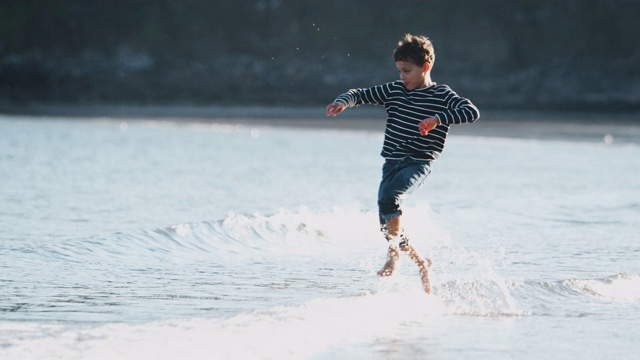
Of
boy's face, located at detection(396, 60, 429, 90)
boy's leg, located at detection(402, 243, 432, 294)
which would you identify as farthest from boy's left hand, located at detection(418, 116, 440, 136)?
boy's leg, located at detection(402, 243, 432, 294)

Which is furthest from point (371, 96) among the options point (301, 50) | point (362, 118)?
point (301, 50)

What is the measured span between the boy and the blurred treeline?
46106mm

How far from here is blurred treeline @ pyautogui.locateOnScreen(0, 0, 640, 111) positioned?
55.9 meters

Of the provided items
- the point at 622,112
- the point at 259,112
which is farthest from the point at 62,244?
the point at 622,112

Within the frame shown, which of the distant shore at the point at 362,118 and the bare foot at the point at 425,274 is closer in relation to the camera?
the bare foot at the point at 425,274

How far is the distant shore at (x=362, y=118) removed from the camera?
108 ft

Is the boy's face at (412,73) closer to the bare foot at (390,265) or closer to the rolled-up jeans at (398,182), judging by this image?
the rolled-up jeans at (398,182)

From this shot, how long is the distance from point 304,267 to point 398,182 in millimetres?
1139

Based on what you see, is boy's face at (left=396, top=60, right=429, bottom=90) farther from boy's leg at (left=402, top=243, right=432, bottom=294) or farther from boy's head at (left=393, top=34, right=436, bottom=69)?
boy's leg at (left=402, top=243, right=432, bottom=294)

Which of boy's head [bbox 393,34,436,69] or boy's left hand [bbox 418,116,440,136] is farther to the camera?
boy's head [bbox 393,34,436,69]

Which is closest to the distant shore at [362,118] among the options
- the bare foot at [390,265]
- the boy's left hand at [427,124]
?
the bare foot at [390,265]

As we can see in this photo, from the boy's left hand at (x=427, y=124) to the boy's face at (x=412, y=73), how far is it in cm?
34

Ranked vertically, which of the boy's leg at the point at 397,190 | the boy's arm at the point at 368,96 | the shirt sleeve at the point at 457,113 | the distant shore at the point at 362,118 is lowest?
the boy's leg at the point at 397,190

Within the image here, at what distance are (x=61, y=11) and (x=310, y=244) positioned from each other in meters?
65.2
